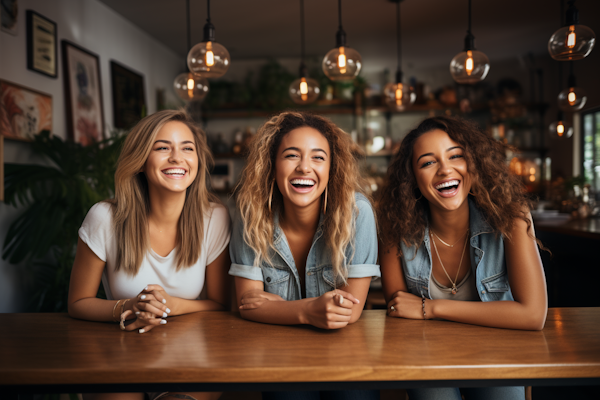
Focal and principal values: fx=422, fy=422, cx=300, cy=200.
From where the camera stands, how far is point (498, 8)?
3.96m

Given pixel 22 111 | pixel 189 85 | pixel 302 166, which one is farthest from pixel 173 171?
pixel 22 111

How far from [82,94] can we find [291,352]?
321cm

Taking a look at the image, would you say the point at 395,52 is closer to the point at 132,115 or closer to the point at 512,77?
the point at 512,77

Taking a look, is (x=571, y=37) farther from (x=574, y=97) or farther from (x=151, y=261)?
(x=151, y=261)

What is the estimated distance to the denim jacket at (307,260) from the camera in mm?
1350

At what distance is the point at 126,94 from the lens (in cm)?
415

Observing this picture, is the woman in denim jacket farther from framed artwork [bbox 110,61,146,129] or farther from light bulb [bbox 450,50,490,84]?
framed artwork [bbox 110,61,146,129]

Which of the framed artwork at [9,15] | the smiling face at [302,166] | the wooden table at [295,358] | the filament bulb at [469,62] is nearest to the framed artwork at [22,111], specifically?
the framed artwork at [9,15]

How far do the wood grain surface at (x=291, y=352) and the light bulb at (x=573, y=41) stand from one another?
4.86ft

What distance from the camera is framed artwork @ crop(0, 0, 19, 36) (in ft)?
8.34

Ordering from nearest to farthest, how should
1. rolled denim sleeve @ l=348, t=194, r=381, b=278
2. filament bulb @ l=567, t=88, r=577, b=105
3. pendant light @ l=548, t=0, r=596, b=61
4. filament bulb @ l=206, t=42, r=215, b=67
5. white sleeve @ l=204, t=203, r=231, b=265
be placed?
rolled denim sleeve @ l=348, t=194, r=381, b=278 → white sleeve @ l=204, t=203, r=231, b=265 → pendant light @ l=548, t=0, r=596, b=61 → filament bulb @ l=206, t=42, r=215, b=67 → filament bulb @ l=567, t=88, r=577, b=105

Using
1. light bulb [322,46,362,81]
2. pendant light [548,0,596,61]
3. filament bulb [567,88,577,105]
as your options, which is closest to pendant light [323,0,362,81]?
light bulb [322,46,362,81]

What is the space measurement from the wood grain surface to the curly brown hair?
0.32 meters

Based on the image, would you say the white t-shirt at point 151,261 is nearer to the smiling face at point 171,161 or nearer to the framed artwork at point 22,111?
the smiling face at point 171,161
